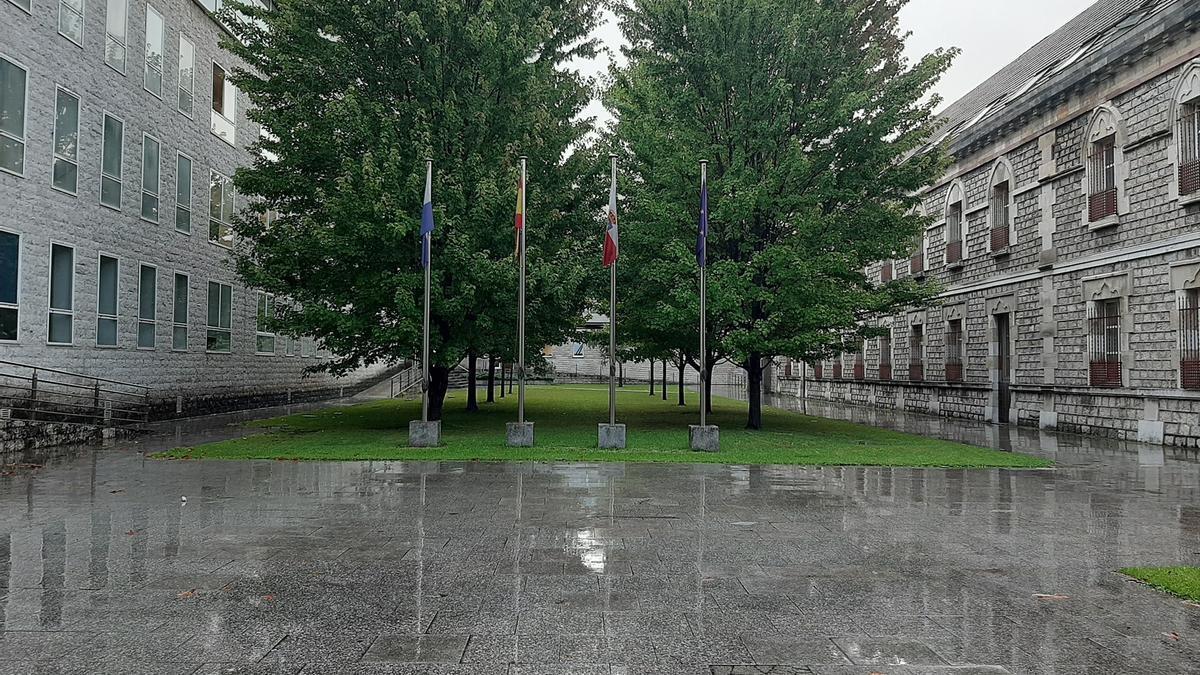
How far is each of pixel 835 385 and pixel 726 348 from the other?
23.9 metres

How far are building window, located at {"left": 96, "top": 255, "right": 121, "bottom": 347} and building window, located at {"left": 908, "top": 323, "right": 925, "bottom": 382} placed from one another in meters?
29.0

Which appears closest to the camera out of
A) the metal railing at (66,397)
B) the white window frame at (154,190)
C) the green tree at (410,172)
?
the metal railing at (66,397)

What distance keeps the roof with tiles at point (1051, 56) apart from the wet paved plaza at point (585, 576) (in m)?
16.3

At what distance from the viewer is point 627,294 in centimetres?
2194

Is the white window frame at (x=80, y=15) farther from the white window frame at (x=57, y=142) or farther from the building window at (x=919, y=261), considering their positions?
the building window at (x=919, y=261)

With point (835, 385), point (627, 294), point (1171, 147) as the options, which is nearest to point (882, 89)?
point (1171, 147)

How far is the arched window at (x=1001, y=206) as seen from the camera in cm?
2702

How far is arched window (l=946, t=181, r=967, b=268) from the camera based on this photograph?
3020 cm

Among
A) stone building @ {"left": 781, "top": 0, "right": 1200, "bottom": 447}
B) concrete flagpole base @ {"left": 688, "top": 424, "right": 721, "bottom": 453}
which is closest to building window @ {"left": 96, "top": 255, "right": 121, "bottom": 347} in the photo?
concrete flagpole base @ {"left": 688, "top": 424, "right": 721, "bottom": 453}

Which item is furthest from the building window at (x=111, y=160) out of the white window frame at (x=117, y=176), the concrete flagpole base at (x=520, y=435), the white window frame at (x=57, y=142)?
the concrete flagpole base at (x=520, y=435)

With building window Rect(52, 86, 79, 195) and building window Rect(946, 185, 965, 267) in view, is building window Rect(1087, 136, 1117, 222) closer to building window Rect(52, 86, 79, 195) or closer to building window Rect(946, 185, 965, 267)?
building window Rect(946, 185, 965, 267)

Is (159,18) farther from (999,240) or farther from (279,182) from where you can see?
(999,240)

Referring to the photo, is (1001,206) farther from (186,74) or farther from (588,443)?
(186,74)

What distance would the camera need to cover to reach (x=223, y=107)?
2877 cm
